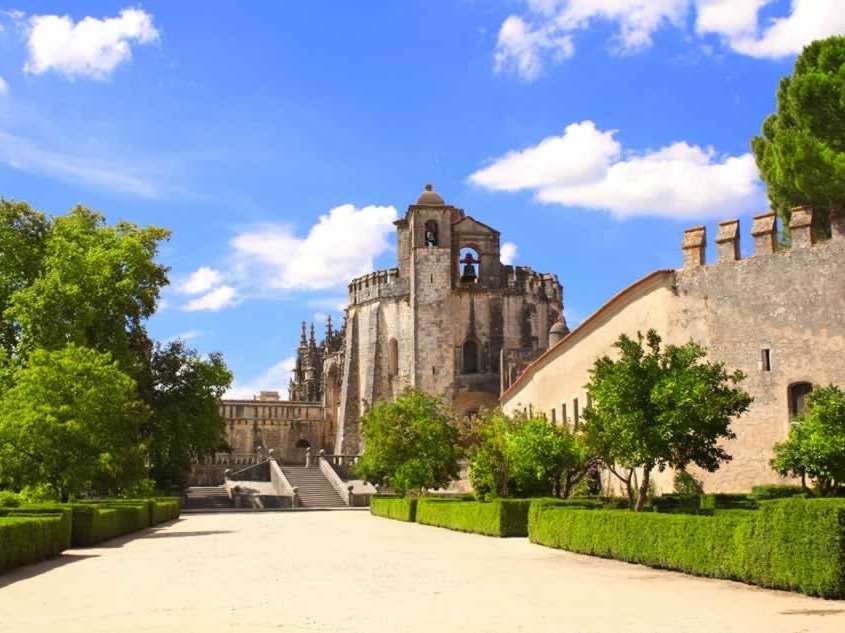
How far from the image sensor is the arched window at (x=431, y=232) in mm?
68188

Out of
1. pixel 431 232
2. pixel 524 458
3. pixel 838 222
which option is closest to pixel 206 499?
pixel 431 232

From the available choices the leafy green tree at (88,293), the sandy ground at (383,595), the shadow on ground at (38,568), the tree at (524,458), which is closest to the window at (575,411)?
the tree at (524,458)

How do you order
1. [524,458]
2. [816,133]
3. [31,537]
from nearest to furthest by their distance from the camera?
[31,537] → [524,458] → [816,133]

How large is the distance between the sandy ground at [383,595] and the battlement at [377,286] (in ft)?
160

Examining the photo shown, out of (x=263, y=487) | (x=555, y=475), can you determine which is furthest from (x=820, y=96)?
(x=263, y=487)

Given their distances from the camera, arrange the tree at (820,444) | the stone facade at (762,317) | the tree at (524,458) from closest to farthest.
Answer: the tree at (820,444) → the stone facade at (762,317) → the tree at (524,458)

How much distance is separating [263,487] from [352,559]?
40475 millimetres

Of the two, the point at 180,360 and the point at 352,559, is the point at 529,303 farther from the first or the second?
the point at 352,559

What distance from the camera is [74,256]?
1630 inches

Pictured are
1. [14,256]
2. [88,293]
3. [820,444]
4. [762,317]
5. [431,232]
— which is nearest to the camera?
[820,444]

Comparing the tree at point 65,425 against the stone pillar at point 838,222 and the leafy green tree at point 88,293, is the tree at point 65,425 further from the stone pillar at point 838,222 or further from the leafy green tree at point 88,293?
the stone pillar at point 838,222

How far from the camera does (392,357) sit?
228 feet

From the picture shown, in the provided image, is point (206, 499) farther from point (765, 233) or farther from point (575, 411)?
point (765, 233)

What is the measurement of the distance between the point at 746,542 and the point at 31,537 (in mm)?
12561
